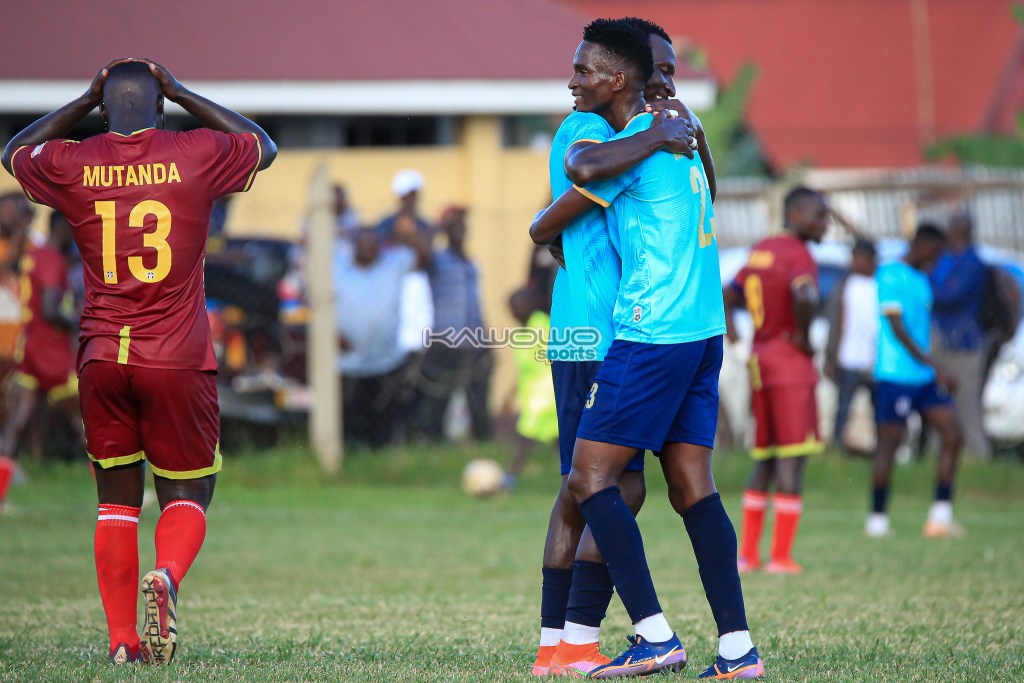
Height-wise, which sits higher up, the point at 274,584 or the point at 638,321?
the point at 638,321

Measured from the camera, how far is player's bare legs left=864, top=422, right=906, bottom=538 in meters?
10.8

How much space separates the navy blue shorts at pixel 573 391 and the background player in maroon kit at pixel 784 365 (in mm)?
4051

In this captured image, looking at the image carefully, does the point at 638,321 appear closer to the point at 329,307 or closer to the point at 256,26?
the point at 329,307

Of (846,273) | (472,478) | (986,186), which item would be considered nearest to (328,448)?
(472,478)

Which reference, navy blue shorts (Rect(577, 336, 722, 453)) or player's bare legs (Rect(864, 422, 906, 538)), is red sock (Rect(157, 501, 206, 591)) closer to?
navy blue shorts (Rect(577, 336, 722, 453))

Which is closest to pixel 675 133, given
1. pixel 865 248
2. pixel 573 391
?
pixel 573 391

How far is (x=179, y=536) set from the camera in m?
5.60

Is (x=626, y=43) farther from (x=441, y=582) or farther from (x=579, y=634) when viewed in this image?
(x=441, y=582)

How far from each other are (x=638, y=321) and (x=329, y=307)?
879 cm

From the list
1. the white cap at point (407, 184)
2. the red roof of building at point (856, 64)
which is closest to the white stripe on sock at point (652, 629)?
the white cap at point (407, 184)

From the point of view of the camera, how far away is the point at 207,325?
5750 mm

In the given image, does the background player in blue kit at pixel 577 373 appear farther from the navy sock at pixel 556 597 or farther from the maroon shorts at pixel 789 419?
the maroon shorts at pixel 789 419

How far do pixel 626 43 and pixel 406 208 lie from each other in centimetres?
980

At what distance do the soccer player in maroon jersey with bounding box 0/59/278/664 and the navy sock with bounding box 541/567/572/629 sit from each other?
141 cm
